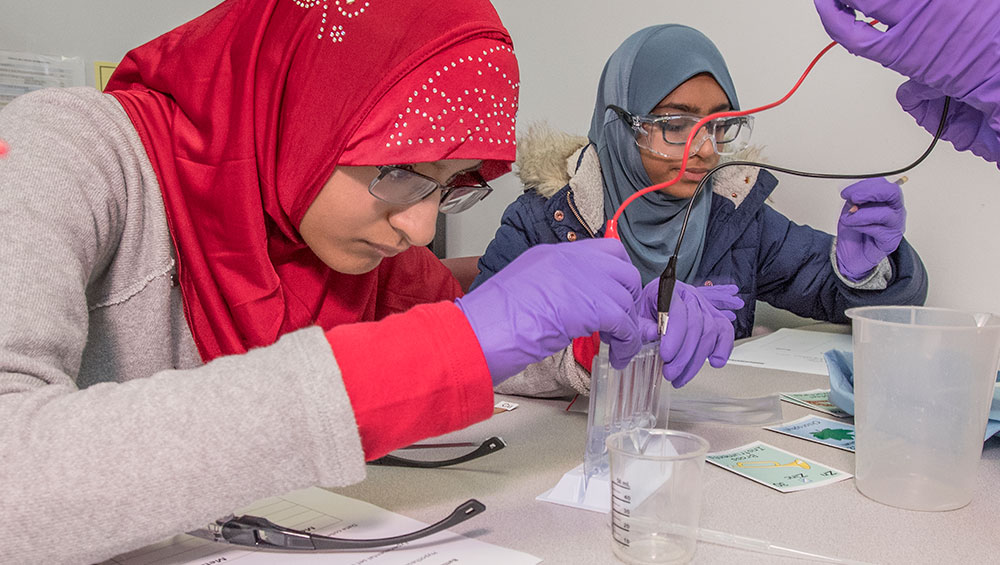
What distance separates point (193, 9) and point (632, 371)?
6.07 ft

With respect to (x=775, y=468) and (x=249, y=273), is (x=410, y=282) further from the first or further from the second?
(x=775, y=468)

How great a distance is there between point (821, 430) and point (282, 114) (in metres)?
0.91

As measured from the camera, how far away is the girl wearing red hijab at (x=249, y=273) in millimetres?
644

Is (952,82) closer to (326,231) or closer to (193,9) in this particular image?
(326,231)

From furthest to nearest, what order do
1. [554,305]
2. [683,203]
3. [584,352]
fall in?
[683,203]
[584,352]
[554,305]

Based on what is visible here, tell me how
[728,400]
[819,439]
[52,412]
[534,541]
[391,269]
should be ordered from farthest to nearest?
[391,269]
[728,400]
[819,439]
[534,541]
[52,412]

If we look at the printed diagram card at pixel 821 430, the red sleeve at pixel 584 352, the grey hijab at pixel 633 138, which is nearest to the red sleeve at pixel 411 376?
the red sleeve at pixel 584 352

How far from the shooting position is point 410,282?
1427mm

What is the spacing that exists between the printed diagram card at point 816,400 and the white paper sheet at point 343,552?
719 millimetres

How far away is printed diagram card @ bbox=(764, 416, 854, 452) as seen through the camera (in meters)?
1.08

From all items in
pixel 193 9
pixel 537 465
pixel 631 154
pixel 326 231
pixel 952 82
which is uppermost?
pixel 193 9

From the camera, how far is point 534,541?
771 mm

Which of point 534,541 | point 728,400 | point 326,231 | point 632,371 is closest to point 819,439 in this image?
point 728,400

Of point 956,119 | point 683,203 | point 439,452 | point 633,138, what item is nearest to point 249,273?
point 439,452
